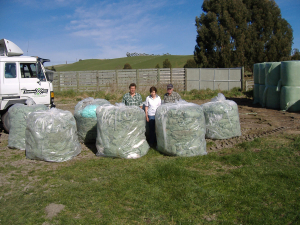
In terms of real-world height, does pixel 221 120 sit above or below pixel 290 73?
below

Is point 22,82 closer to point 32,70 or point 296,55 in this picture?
point 32,70

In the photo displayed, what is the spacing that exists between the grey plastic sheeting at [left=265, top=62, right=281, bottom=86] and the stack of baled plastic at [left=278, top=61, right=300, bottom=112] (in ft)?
1.56

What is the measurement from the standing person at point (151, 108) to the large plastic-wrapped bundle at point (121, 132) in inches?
30.6

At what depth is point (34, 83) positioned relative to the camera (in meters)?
7.99

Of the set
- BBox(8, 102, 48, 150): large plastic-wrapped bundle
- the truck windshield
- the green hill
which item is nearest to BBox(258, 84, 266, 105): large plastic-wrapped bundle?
the truck windshield

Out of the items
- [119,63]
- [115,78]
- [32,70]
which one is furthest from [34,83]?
[119,63]

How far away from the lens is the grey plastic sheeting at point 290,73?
9.52m

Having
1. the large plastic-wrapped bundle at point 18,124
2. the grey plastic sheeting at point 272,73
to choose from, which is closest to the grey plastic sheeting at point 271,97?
the grey plastic sheeting at point 272,73

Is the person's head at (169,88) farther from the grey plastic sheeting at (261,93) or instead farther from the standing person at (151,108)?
the grey plastic sheeting at (261,93)

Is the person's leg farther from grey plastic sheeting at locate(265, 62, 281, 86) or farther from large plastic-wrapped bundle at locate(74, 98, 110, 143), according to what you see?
grey plastic sheeting at locate(265, 62, 281, 86)

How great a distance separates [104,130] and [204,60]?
27.3m

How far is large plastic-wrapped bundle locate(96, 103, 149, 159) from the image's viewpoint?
512 centimetres

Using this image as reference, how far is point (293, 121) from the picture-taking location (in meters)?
8.02

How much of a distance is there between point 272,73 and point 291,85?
1093 millimetres
